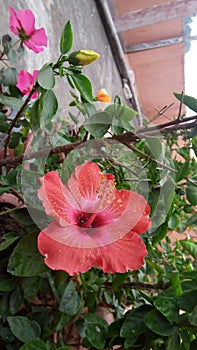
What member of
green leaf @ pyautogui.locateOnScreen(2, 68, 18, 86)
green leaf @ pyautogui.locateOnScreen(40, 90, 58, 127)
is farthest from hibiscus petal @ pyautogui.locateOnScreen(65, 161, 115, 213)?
green leaf @ pyautogui.locateOnScreen(2, 68, 18, 86)

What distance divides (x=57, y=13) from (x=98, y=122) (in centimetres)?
100

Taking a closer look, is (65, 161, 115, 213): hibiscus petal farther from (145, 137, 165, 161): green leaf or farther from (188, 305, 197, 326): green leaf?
(188, 305, 197, 326): green leaf

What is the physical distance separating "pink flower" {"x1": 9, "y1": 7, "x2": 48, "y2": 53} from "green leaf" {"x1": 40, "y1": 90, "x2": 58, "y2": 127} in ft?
0.88

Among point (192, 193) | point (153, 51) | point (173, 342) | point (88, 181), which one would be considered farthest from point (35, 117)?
point (153, 51)

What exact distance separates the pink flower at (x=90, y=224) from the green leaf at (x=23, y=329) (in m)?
0.22

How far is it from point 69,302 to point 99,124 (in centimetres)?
29

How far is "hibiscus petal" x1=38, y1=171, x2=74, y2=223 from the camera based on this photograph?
1.14 ft

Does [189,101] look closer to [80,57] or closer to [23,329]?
[80,57]

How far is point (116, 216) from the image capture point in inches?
14.2

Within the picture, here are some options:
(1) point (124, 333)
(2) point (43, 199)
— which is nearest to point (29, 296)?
(1) point (124, 333)

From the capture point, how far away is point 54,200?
13.8 inches

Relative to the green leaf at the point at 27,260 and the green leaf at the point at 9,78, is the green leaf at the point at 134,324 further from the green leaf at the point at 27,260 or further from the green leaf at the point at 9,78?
the green leaf at the point at 9,78

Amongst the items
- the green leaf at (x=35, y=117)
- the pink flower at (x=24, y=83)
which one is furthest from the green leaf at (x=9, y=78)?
the green leaf at (x=35, y=117)

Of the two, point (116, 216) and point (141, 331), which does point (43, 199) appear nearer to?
point (116, 216)
